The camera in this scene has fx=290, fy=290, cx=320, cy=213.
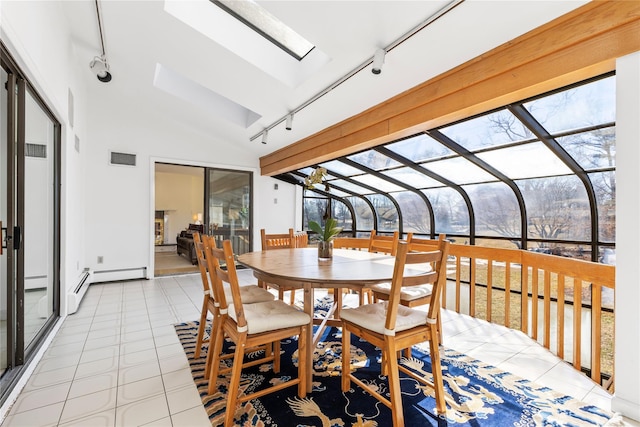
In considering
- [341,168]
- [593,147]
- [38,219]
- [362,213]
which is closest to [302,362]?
[38,219]

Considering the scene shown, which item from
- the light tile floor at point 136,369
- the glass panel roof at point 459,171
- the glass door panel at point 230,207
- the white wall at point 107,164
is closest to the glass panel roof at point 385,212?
the glass panel roof at point 459,171

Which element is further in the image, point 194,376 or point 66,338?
point 66,338

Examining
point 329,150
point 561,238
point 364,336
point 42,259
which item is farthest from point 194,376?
point 561,238

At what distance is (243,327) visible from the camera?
5.32 ft

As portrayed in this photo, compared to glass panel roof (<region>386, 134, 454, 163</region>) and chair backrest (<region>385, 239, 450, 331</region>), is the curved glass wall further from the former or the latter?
chair backrest (<region>385, 239, 450, 331</region>)

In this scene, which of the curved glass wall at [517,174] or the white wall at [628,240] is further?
the curved glass wall at [517,174]

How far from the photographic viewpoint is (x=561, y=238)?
13.1 feet

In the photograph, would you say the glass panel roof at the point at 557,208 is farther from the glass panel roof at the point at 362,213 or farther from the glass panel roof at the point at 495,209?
the glass panel roof at the point at 362,213

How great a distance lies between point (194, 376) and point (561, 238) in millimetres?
4733

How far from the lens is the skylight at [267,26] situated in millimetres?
2732

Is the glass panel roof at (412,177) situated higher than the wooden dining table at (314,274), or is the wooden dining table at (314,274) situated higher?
the glass panel roof at (412,177)

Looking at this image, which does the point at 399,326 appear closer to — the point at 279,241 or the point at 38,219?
the point at 279,241

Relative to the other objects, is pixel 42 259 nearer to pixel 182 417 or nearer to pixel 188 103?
pixel 182 417

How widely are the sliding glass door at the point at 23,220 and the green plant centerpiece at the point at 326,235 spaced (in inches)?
80.9
